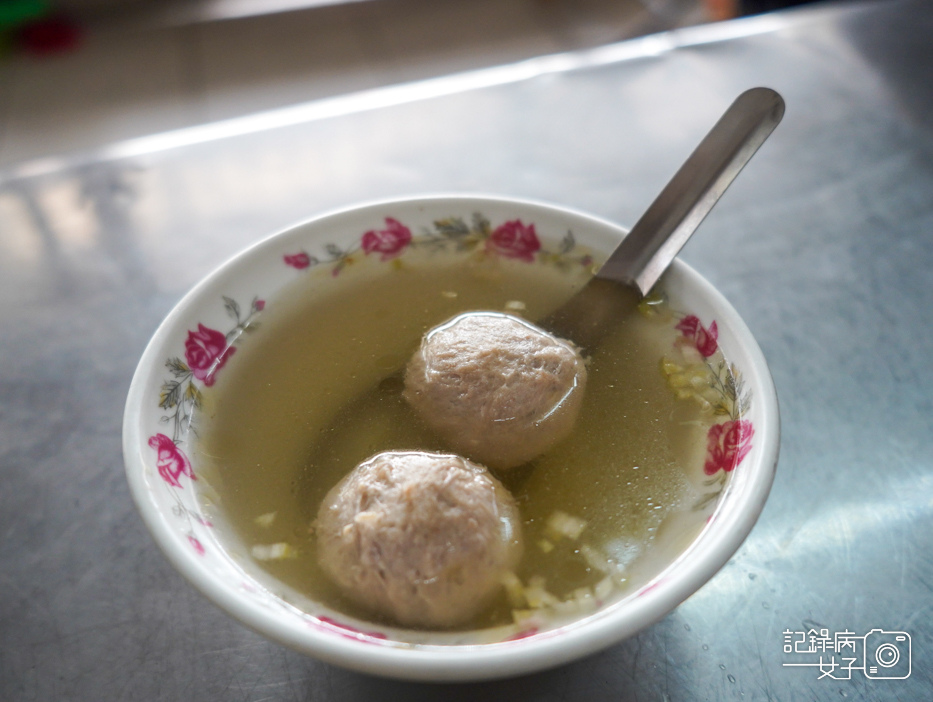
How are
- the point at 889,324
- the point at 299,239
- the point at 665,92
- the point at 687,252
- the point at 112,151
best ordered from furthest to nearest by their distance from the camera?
the point at 665,92 < the point at 112,151 < the point at 687,252 < the point at 889,324 < the point at 299,239

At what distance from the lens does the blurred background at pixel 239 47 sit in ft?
12.9

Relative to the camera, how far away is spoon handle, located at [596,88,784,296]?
1.34 m

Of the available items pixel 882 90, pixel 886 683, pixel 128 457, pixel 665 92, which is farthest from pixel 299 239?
pixel 882 90

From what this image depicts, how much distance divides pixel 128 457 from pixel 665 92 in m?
2.29

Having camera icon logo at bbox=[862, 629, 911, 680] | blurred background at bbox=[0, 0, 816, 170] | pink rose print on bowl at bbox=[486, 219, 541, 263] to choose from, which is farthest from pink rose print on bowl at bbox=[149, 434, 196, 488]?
blurred background at bbox=[0, 0, 816, 170]

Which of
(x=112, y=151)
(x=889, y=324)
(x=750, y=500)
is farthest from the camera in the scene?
(x=112, y=151)

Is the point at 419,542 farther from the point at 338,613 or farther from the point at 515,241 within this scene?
the point at 515,241

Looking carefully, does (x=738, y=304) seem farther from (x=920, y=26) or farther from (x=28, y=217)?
(x=28, y=217)

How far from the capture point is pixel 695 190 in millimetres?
1404

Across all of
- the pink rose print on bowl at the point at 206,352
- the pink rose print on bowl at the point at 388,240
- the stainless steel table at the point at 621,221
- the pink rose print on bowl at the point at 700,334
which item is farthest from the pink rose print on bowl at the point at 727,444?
the pink rose print on bowl at the point at 206,352

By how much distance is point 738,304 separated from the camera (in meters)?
1.81

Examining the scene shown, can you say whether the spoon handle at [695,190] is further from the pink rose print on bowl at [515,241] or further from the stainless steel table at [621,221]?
the stainless steel table at [621,221]

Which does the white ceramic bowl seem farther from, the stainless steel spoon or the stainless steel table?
the stainless steel table

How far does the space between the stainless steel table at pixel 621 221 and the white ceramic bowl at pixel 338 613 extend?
0.26 m
